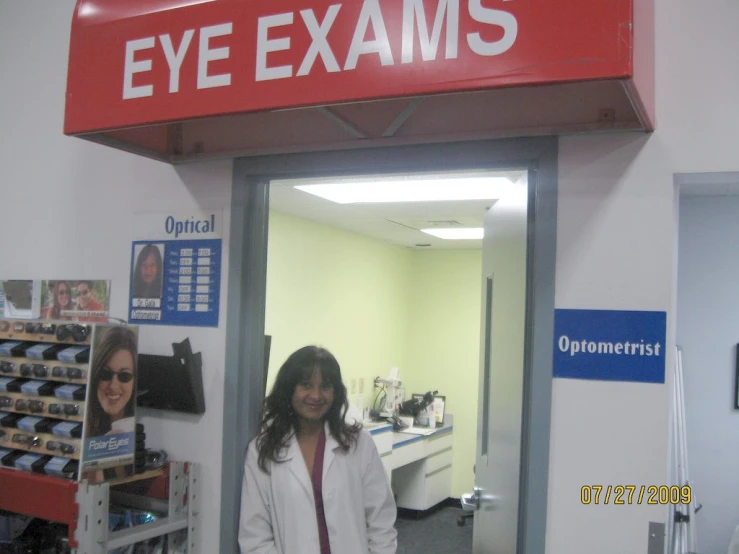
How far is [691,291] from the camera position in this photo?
10.3ft

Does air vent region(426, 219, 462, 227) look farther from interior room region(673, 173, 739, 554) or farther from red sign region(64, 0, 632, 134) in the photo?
red sign region(64, 0, 632, 134)

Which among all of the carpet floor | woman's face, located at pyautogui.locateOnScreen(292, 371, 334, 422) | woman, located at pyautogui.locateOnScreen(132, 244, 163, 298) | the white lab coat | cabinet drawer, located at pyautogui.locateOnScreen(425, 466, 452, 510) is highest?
woman, located at pyautogui.locateOnScreen(132, 244, 163, 298)

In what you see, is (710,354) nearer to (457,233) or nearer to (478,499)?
(478,499)

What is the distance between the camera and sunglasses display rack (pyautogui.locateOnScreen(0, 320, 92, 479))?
1962mm

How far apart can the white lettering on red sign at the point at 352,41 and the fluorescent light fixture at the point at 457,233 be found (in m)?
3.49

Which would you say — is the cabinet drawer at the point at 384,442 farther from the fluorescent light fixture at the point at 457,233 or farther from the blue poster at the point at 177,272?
the blue poster at the point at 177,272

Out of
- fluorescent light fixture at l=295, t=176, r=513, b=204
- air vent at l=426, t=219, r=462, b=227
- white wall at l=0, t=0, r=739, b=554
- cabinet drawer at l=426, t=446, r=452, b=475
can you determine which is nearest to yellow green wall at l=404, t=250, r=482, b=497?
cabinet drawer at l=426, t=446, r=452, b=475

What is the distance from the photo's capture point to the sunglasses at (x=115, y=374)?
197 cm

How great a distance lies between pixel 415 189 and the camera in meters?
3.45

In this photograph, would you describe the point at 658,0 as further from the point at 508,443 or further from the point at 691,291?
the point at 691,291

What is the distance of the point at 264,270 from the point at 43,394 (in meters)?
0.78

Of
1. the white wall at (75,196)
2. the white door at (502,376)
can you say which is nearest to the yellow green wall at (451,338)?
the white door at (502,376)

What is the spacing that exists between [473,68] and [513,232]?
0.81 metres

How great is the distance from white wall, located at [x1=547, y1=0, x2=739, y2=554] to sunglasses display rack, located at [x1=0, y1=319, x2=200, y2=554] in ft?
3.90
